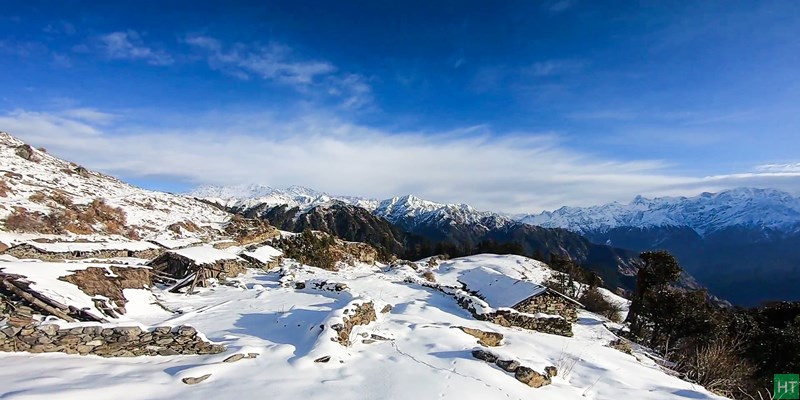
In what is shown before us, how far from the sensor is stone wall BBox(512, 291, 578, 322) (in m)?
16.4

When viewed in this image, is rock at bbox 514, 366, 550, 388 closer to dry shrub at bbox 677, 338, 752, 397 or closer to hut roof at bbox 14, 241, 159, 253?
dry shrub at bbox 677, 338, 752, 397

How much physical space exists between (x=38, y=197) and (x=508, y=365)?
33.0m

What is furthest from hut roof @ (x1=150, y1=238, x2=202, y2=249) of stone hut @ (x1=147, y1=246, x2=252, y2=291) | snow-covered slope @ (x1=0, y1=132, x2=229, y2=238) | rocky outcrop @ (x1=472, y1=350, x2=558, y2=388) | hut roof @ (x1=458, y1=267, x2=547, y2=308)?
rocky outcrop @ (x1=472, y1=350, x2=558, y2=388)

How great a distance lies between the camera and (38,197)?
1047 inches

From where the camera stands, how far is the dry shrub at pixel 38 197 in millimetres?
26081

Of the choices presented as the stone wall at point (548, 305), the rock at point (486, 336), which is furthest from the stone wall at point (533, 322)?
the rock at point (486, 336)

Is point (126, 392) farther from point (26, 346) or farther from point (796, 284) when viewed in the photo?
point (796, 284)

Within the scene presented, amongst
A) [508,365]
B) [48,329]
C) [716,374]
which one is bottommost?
[716,374]

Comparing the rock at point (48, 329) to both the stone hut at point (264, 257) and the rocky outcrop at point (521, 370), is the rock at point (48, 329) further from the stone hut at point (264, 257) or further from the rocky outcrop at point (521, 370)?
the stone hut at point (264, 257)

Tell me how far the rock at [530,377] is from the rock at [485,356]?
2.15ft

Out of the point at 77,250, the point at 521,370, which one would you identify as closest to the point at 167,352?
the point at 521,370

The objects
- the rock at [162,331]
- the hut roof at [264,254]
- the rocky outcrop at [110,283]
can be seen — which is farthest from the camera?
the hut roof at [264,254]

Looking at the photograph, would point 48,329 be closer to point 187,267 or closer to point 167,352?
point 167,352

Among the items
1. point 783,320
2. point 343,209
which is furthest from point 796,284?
point 783,320
